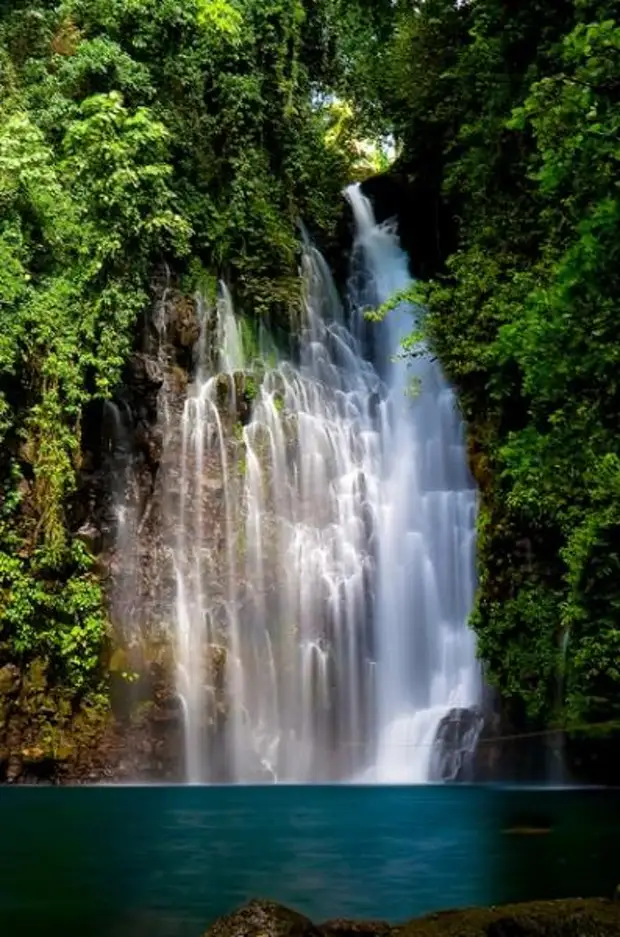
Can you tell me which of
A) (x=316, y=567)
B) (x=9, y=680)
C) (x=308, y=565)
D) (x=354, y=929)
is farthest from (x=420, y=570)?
(x=354, y=929)

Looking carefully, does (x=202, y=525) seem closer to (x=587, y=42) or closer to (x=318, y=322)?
(x=318, y=322)

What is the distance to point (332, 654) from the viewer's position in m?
17.8

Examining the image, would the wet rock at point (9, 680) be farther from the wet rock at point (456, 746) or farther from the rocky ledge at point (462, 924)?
the rocky ledge at point (462, 924)

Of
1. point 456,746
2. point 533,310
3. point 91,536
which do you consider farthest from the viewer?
point 91,536

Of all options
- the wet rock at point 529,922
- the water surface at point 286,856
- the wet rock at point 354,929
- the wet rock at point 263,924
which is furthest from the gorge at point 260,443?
the wet rock at point 263,924

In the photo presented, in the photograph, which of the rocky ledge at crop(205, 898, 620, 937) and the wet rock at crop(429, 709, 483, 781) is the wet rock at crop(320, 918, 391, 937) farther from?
the wet rock at crop(429, 709, 483, 781)

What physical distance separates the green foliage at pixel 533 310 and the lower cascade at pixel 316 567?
1370 millimetres

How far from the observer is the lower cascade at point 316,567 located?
1698 cm

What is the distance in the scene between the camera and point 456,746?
1571cm

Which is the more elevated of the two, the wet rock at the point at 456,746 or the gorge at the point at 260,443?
the gorge at the point at 260,443

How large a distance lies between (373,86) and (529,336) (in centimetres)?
1936

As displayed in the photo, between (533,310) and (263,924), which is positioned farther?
(533,310)

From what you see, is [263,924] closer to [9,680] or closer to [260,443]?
[9,680]

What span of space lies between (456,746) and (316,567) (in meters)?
4.41
